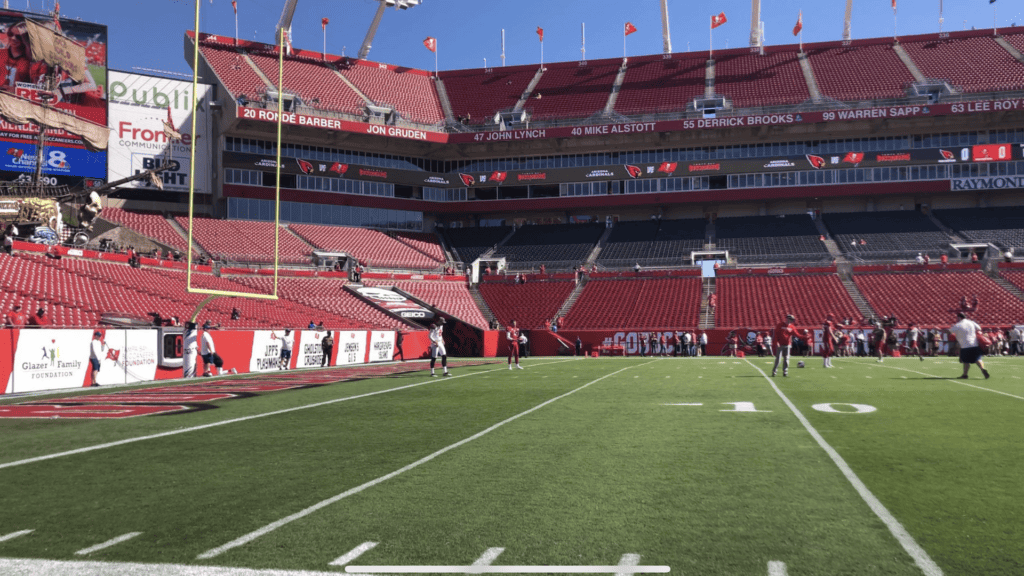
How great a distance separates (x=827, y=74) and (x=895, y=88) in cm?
577

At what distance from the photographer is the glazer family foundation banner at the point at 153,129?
51.6 m

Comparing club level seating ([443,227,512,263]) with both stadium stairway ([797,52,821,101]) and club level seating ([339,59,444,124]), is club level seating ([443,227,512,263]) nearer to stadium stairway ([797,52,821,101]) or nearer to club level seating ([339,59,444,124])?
club level seating ([339,59,444,124])

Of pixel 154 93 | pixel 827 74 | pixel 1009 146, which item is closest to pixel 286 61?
pixel 154 93

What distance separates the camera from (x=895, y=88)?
56969 millimetres

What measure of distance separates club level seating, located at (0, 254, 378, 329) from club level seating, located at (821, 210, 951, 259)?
33864 mm

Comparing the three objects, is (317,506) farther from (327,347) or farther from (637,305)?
(637,305)

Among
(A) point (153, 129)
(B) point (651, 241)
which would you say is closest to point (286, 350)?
(A) point (153, 129)

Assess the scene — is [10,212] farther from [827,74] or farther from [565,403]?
[827,74]

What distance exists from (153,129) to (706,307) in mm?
40949

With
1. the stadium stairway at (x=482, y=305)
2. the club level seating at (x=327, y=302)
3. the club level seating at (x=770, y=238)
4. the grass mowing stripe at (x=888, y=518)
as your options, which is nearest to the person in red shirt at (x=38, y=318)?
the club level seating at (x=327, y=302)

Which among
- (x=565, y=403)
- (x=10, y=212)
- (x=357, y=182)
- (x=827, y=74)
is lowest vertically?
(x=565, y=403)

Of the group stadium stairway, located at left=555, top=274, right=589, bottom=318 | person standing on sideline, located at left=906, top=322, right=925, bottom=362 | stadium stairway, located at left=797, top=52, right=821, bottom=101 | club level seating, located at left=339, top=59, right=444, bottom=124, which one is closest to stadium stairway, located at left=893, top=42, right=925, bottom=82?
stadium stairway, located at left=797, top=52, right=821, bottom=101

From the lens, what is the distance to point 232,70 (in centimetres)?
5831

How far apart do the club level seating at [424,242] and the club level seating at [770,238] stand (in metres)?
21.6
